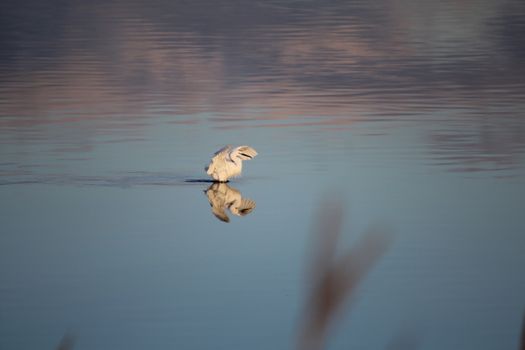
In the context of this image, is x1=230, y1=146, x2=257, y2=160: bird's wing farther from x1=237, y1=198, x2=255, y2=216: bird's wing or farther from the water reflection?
the water reflection

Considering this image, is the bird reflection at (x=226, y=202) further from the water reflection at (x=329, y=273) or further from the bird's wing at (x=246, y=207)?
the water reflection at (x=329, y=273)

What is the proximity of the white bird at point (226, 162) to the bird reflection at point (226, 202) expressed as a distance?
3.0 inches

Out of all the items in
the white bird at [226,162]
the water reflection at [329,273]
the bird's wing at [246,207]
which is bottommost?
the water reflection at [329,273]

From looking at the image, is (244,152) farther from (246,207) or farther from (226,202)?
(246,207)

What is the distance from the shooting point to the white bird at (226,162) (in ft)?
20.0

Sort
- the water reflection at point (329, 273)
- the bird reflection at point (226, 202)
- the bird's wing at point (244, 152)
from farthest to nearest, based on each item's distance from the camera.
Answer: the bird's wing at point (244, 152) < the bird reflection at point (226, 202) < the water reflection at point (329, 273)

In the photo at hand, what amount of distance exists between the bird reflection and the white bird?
8cm

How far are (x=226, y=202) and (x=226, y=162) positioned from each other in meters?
0.45

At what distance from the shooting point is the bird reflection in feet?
18.2

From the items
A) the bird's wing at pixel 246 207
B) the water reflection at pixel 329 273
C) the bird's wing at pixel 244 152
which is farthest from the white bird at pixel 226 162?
the water reflection at pixel 329 273

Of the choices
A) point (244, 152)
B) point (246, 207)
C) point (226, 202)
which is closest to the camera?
point (246, 207)

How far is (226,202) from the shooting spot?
574 cm

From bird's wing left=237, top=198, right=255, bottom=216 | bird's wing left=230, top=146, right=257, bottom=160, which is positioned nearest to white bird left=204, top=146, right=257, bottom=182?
bird's wing left=230, top=146, right=257, bottom=160

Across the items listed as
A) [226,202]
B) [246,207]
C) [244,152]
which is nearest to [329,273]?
[246,207]
